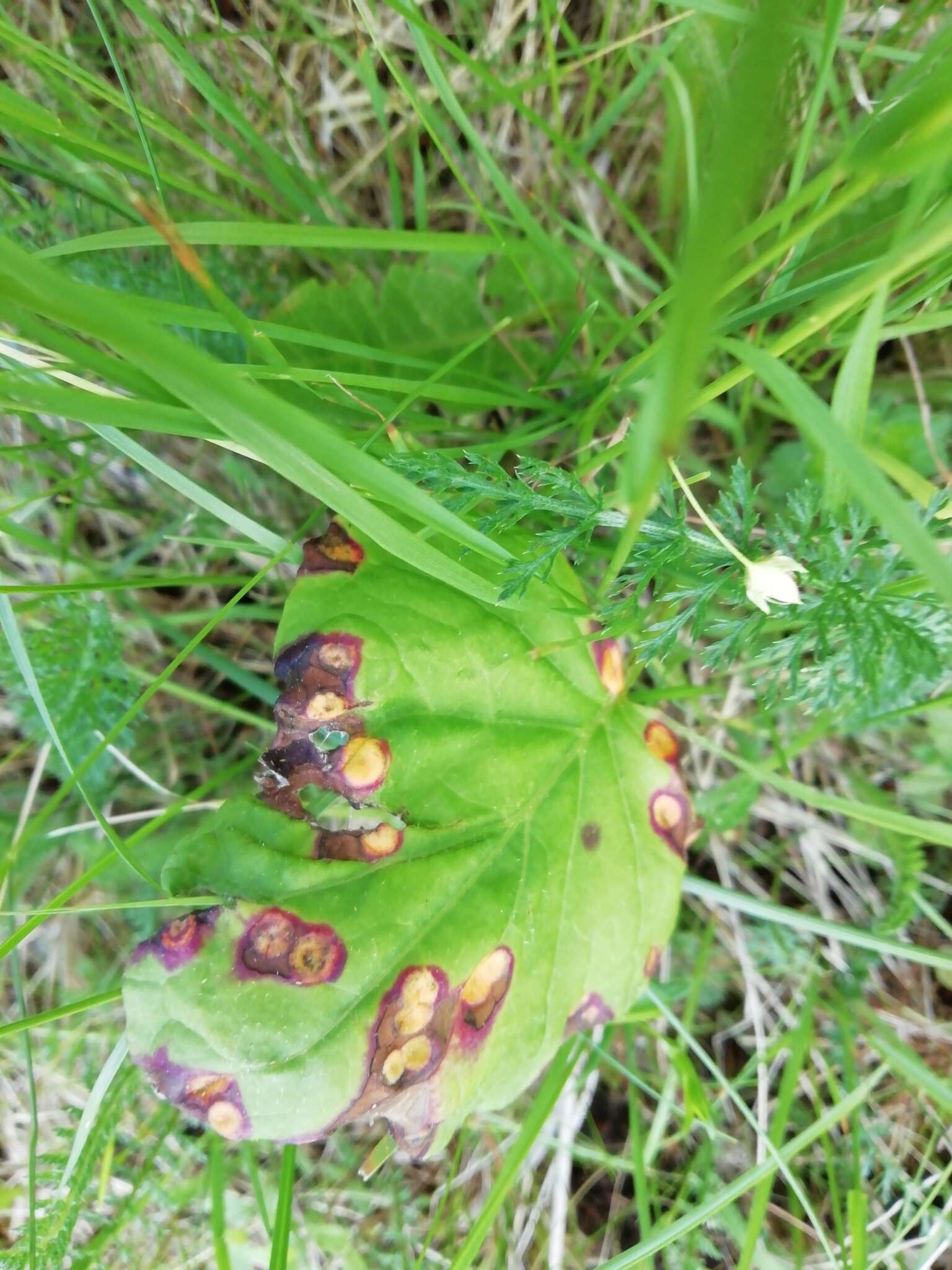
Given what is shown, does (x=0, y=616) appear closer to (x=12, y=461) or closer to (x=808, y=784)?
(x=12, y=461)

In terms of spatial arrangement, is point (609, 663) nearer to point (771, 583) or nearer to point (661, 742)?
point (661, 742)

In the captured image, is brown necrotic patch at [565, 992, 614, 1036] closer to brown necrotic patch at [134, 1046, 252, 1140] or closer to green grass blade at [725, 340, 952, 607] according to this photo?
brown necrotic patch at [134, 1046, 252, 1140]

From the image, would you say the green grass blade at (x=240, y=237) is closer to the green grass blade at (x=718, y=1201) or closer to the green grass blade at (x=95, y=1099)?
the green grass blade at (x=95, y=1099)

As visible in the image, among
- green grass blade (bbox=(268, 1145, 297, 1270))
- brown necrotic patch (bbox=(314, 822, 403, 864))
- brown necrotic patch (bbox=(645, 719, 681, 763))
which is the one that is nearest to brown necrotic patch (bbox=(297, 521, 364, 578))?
brown necrotic patch (bbox=(314, 822, 403, 864))

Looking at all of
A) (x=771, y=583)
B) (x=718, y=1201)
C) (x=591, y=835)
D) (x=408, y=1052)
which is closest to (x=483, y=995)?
(x=408, y=1052)

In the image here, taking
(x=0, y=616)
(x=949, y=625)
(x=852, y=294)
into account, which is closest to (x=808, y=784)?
(x=949, y=625)

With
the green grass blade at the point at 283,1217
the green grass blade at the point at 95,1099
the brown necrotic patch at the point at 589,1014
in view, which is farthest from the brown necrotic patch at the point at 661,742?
the green grass blade at the point at 95,1099

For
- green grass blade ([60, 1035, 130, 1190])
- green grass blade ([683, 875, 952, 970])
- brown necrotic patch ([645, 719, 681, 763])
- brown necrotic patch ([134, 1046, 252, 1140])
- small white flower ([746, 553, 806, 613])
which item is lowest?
green grass blade ([60, 1035, 130, 1190])
